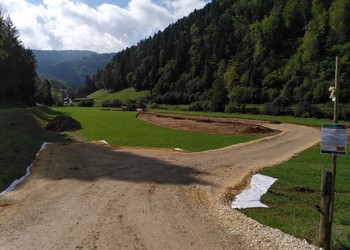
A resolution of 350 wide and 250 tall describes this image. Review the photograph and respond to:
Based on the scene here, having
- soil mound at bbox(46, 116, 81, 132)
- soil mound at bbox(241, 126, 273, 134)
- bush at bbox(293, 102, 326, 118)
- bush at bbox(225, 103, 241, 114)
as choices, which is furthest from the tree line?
bush at bbox(293, 102, 326, 118)

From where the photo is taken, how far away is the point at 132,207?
14.2 m

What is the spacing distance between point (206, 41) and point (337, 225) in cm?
17831

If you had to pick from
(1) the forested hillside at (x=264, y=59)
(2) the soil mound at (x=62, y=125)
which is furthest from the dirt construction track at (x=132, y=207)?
(1) the forested hillside at (x=264, y=59)

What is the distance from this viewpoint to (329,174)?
34.7 ft

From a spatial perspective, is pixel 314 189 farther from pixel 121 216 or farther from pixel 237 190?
pixel 121 216

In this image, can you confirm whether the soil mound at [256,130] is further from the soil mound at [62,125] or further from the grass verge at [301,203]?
the grass verge at [301,203]

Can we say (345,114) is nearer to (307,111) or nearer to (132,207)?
(307,111)

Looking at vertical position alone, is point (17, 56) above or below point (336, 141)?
above

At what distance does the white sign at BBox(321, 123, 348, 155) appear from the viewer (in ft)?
34.4

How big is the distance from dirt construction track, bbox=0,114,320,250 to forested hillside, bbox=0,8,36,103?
5640cm

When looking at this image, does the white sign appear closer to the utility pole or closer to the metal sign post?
the metal sign post

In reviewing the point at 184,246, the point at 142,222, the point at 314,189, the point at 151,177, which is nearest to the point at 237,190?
the point at 314,189

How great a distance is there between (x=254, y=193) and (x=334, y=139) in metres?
6.98

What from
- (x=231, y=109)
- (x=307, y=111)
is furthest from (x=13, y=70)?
(x=307, y=111)
